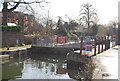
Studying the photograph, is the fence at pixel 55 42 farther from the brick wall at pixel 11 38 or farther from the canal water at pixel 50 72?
the canal water at pixel 50 72

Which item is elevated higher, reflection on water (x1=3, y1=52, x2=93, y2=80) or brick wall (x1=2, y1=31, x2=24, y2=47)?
brick wall (x1=2, y1=31, x2=24, y2=47)

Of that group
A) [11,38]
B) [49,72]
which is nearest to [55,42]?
[11,38]

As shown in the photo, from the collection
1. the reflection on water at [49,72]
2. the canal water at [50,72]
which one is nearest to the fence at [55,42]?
the canal water at [50,72]

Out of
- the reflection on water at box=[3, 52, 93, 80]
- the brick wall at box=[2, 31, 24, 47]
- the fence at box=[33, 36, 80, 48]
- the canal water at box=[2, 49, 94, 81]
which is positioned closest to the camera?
the canal water at box=[2, 49, 94, 81]

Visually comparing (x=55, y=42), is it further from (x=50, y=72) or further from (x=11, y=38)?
(x=50, y=72)

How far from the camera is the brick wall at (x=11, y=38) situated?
25.9 m

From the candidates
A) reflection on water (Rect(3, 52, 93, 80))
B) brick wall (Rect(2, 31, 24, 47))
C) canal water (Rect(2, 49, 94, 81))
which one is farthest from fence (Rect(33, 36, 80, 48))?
reflection on water (Rect(3, 52, 93, 80))

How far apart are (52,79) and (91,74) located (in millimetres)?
4248

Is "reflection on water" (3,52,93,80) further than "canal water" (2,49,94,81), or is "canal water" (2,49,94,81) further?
"reflection on water" (3,52,93,80)

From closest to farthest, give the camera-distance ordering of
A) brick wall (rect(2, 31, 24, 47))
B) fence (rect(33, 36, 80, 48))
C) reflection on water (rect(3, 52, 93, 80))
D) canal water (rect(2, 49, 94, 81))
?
1. canal water (rect(2, 49, 94, 81))
2. reflection on water (rect(3, 52, 93, 80))
3. brick wall (rect(2, 31, 24, 47))
4. fence (rect(33, 36, 80, 48))

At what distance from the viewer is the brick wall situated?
2591 centimetres

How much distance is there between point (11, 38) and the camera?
27.1 m

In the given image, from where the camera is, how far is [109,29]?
66.8 metres

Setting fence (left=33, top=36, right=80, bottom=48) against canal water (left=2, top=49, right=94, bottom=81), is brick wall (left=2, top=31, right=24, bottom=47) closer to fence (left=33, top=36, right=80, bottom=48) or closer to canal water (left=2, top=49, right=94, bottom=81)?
fence (left=33, top=36, right=80, bottom=48)
